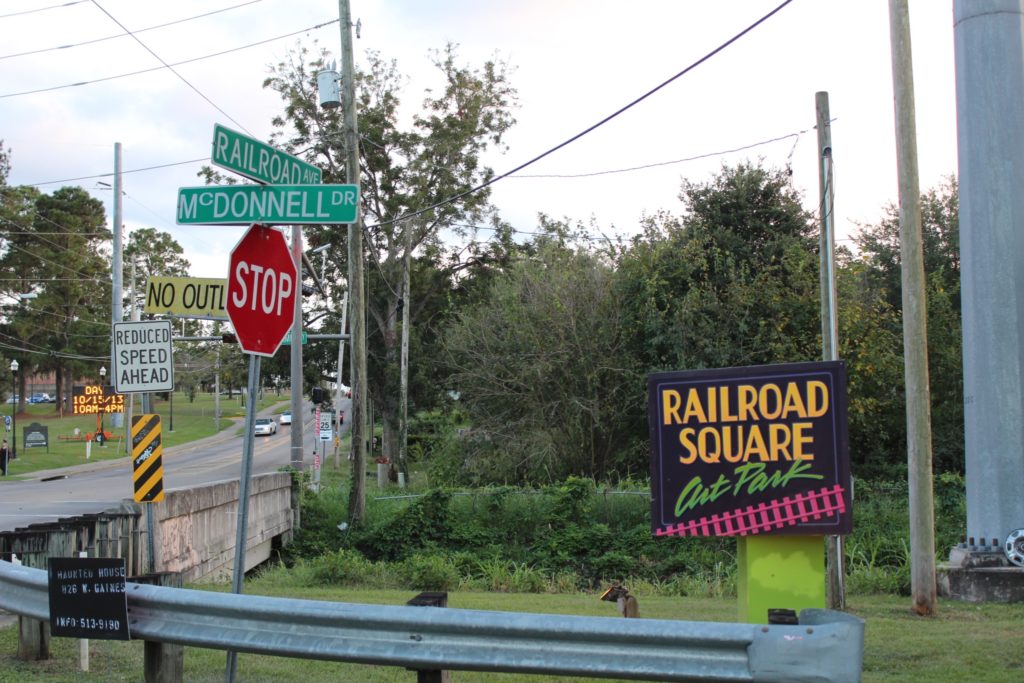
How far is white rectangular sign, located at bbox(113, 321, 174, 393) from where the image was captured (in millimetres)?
9992

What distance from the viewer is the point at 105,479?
34000 mm

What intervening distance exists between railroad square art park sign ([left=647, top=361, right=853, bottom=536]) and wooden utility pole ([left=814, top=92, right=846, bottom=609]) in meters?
6.45

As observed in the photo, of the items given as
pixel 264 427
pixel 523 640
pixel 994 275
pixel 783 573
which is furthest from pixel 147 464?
A: pixel 264 427

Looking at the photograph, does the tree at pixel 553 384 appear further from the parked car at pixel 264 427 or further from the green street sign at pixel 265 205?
the parked car at pixel 264 427

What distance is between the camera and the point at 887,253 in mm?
33531

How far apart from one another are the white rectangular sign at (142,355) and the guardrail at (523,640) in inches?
225

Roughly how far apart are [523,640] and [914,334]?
8339mm

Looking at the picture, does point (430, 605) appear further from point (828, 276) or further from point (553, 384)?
point (553, 384)

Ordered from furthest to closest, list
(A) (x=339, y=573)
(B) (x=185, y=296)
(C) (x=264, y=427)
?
(C) (x=264, y=427), (A) (x=339, y=573), (B) (x=185, y=296)

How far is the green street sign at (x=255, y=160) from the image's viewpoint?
229 inches

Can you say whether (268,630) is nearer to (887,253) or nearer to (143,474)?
(143,474)

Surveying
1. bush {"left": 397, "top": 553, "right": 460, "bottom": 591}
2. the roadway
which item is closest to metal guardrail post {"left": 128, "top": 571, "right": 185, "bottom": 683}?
bush {"left": 397, "top": 553, "right": 460, "bottom": 591}

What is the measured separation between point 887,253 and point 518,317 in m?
14.8

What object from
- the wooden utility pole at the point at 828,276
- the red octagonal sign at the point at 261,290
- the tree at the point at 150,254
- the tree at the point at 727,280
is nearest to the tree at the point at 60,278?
the tree at the point at 150,254
